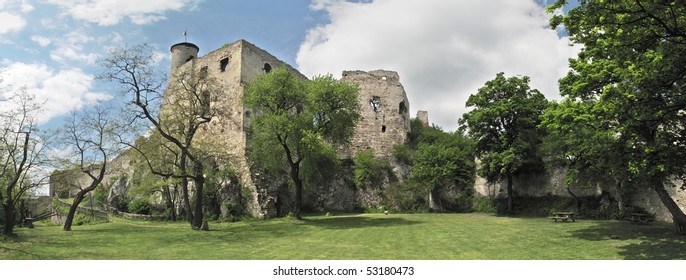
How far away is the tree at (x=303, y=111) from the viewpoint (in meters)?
20.9

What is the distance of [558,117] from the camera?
517 inches

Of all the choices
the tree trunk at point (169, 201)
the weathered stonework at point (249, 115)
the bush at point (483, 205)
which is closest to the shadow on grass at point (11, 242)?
the weathered stonework at point (249, 115)

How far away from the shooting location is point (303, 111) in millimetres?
22062

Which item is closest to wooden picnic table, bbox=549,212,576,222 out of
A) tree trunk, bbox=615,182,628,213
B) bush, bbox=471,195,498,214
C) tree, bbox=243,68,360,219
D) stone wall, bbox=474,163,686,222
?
tree trunk, bbox=615,182,628,213

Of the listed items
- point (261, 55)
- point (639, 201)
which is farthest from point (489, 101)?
point (261, 55)

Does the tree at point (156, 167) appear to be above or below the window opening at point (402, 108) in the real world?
below

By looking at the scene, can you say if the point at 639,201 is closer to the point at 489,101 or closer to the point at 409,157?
the point at 489,101

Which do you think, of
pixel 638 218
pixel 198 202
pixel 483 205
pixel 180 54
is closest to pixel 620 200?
pixel 638 218

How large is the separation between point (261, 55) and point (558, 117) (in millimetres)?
22268

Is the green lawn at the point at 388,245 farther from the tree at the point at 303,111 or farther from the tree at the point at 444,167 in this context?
the tree at the point at 444,167

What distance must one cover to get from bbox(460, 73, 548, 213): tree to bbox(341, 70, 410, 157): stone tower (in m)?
11.1

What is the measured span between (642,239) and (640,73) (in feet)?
16.7

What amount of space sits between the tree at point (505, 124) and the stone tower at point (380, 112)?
438 inches

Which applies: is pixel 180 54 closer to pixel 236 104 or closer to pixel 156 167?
pixel 236 104
